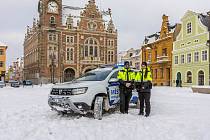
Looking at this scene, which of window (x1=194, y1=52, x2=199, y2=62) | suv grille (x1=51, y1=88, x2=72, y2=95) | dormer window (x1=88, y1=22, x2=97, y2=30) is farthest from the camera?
dormer window (x1=88, y1=22, x2=97, y2=30)

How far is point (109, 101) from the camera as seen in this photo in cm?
1020

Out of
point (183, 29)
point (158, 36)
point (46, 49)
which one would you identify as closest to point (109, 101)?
point (183, 29)

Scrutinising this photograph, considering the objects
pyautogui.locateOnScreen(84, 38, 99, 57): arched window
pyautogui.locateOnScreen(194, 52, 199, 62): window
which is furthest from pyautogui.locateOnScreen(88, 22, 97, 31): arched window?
pyautogui.locateOnScreen(194, 52, 199, 62): window

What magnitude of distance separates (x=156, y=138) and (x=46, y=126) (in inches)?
133

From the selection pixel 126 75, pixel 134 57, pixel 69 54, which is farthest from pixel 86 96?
pixel 134 57

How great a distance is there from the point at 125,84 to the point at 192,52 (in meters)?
33.4

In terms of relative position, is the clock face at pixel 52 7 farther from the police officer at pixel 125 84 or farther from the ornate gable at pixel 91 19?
the police officer at pixel 125 84

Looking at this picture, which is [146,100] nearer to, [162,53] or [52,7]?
[162,53]

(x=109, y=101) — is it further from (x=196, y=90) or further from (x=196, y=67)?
(x=196, y=67)

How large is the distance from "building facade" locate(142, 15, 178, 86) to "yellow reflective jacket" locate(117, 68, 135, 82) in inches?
1477

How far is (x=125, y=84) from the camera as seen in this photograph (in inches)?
403

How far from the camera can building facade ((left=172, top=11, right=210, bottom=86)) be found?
127 feet

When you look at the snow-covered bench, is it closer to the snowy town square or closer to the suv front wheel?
the snowy town square

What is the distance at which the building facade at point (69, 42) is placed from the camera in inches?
2361
